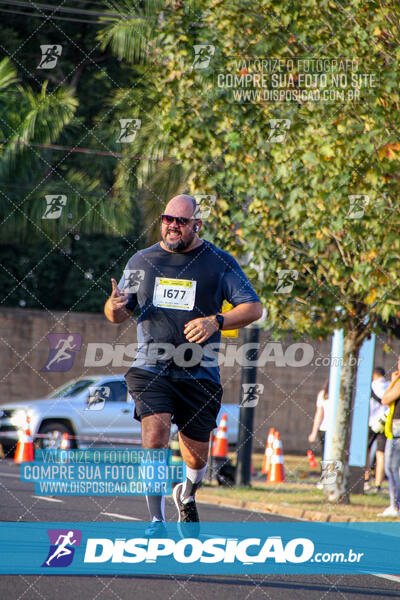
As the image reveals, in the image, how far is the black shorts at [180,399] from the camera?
6070 mm

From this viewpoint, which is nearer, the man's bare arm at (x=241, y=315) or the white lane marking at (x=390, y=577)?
the man's bare arm at (x=241, y=315)

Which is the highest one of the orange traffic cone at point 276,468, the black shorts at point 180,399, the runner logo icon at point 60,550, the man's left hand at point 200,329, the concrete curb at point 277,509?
the man's left hand at point 200,329

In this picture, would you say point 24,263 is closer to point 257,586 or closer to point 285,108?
point 285,108

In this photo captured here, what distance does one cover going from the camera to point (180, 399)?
→ 6199 millimetres

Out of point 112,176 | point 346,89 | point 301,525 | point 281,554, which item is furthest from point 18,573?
point 112,176

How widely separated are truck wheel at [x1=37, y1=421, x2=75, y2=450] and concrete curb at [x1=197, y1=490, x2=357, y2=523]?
4.16 m

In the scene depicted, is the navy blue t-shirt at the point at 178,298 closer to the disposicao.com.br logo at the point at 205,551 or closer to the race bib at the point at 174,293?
the race bib at the point at 174,293

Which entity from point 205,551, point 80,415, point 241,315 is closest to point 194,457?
point 241,315

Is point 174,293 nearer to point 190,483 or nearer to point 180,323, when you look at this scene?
point 180,323

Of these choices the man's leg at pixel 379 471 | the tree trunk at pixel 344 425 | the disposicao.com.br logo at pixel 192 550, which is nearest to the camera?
the disposicao.com.br logo at pixel 192 550

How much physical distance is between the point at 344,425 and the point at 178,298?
8.00 metres

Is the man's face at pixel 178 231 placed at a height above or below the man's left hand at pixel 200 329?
above

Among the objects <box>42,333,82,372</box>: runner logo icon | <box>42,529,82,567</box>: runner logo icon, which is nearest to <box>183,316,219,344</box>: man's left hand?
<box>42,529,82,567</box>: runner logo icon

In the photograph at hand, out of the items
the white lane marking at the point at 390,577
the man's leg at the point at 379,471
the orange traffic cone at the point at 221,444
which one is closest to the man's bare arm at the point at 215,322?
the white lane marking at the point at 390,577
